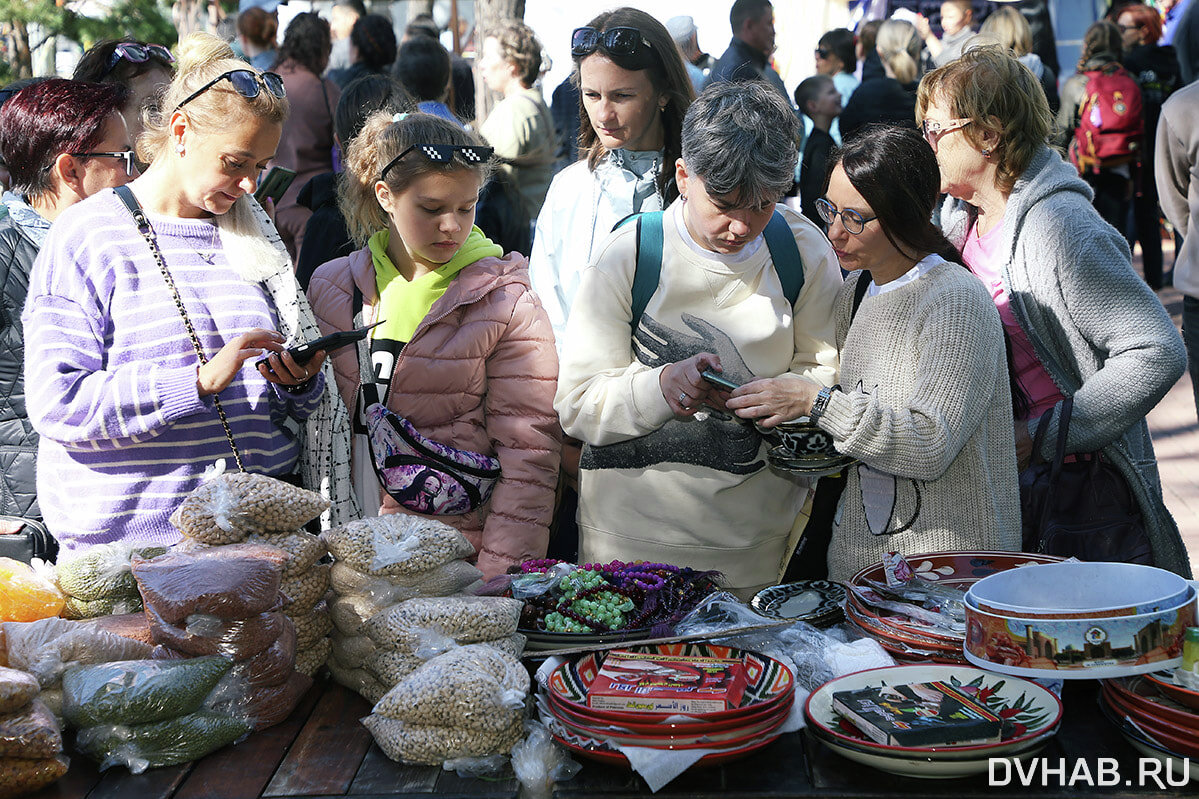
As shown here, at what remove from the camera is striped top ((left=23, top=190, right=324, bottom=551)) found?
7.30ft

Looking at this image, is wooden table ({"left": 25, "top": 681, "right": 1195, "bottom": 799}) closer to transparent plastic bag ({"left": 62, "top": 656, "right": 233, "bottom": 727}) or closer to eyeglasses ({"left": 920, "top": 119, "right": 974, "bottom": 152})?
transparent plastic bag ({"left": 62, "top": 656, "right": 233, "bottom": 727})

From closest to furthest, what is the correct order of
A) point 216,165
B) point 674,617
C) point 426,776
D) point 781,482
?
1. point 426,776
2. point 674,617
3. point 216,165
4. point 781,482

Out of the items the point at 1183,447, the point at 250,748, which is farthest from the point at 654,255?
the point at 1183,447

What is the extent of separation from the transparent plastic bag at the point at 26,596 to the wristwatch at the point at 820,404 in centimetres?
136

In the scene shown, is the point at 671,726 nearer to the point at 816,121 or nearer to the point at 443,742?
the point at 443,742

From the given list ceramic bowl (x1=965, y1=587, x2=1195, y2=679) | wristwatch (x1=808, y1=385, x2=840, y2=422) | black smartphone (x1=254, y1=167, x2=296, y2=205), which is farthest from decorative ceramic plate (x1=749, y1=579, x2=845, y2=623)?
black smartphone (x1=254, y1=167, x2=296, y2=205)

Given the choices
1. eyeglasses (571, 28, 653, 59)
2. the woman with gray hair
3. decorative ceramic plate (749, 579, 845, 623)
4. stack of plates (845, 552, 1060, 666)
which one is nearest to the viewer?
stack of plates (845, 552, 1060, 666)

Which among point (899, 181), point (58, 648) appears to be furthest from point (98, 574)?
point (899, 181)

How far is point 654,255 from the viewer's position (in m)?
2.44

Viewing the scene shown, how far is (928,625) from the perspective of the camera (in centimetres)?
190

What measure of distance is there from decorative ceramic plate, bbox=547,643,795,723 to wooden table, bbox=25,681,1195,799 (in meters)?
0.07

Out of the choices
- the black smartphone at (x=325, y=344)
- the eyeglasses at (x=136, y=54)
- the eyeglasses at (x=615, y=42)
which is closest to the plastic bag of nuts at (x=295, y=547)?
the black smartphone at (x=325, y=344)

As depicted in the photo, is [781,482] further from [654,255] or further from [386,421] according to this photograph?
[386,421]

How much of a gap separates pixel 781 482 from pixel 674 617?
0.68m
